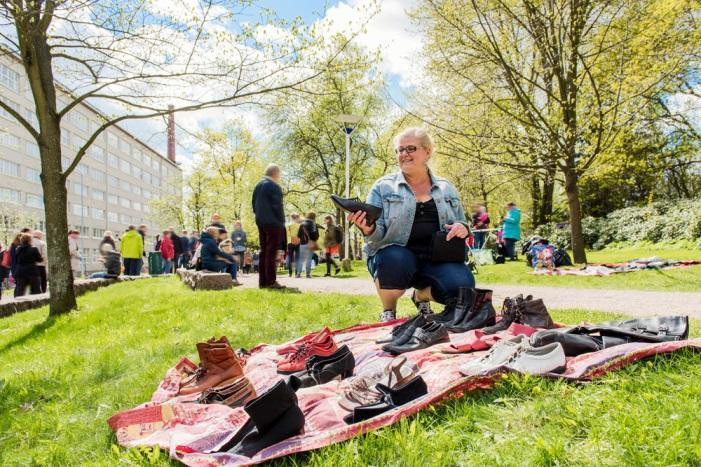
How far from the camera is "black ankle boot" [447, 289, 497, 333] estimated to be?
3562 mm

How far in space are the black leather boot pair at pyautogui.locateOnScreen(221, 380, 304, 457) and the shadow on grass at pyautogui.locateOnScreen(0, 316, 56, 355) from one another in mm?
5291

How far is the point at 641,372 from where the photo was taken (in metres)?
2.23

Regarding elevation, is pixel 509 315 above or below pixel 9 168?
below

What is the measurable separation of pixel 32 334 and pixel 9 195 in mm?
55177

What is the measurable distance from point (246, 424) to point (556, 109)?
510 inches

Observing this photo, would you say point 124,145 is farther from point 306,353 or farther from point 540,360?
point 540,360

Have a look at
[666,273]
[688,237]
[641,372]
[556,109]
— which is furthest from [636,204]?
[641,372]

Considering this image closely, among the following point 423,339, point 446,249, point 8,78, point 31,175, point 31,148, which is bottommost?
point 423,339

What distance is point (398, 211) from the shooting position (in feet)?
14.1

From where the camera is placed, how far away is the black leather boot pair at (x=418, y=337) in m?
3.08

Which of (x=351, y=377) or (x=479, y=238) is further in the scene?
(x=479, y=238)

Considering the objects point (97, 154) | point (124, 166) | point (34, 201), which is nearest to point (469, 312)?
point (34, 201)

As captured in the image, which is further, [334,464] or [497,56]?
[497,56]

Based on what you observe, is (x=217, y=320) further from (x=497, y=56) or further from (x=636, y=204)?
(x=636, y=204)
